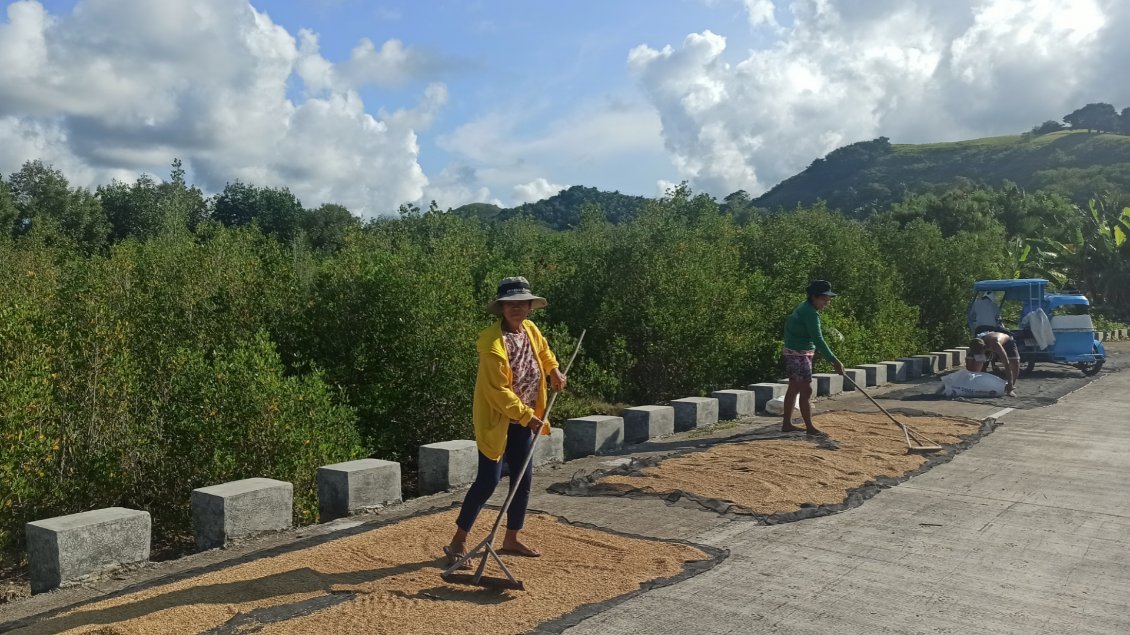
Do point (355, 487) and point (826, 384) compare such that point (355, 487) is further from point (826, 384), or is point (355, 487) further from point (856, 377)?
point (856, 377)

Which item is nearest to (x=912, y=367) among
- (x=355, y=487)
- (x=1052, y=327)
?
(x=1052, y=327)

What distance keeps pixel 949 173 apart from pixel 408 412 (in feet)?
546

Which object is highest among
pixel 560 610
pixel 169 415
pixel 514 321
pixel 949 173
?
pixel 949 173

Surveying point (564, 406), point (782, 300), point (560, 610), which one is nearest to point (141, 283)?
point (564, 406)

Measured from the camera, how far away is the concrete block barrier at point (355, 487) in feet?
23.4

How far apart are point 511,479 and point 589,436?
4.51 m

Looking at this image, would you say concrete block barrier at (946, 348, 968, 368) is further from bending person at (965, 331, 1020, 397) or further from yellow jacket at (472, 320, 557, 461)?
yellow jacket at (472, 320, 557, 461)

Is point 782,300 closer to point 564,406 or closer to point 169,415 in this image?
point 564,406

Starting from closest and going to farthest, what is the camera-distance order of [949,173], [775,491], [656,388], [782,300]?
[775,491]
[656,388]
[782,300]
[949,173]

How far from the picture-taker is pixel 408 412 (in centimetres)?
1283

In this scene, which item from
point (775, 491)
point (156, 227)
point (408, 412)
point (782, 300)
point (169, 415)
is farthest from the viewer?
point (156, 227)

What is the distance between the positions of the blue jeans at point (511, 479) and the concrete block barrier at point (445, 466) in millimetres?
2387

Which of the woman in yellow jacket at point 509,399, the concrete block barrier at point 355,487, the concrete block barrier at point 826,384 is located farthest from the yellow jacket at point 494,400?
the concrete block barrier at point 826,384

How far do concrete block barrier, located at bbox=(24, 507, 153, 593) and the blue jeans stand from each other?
220cm
